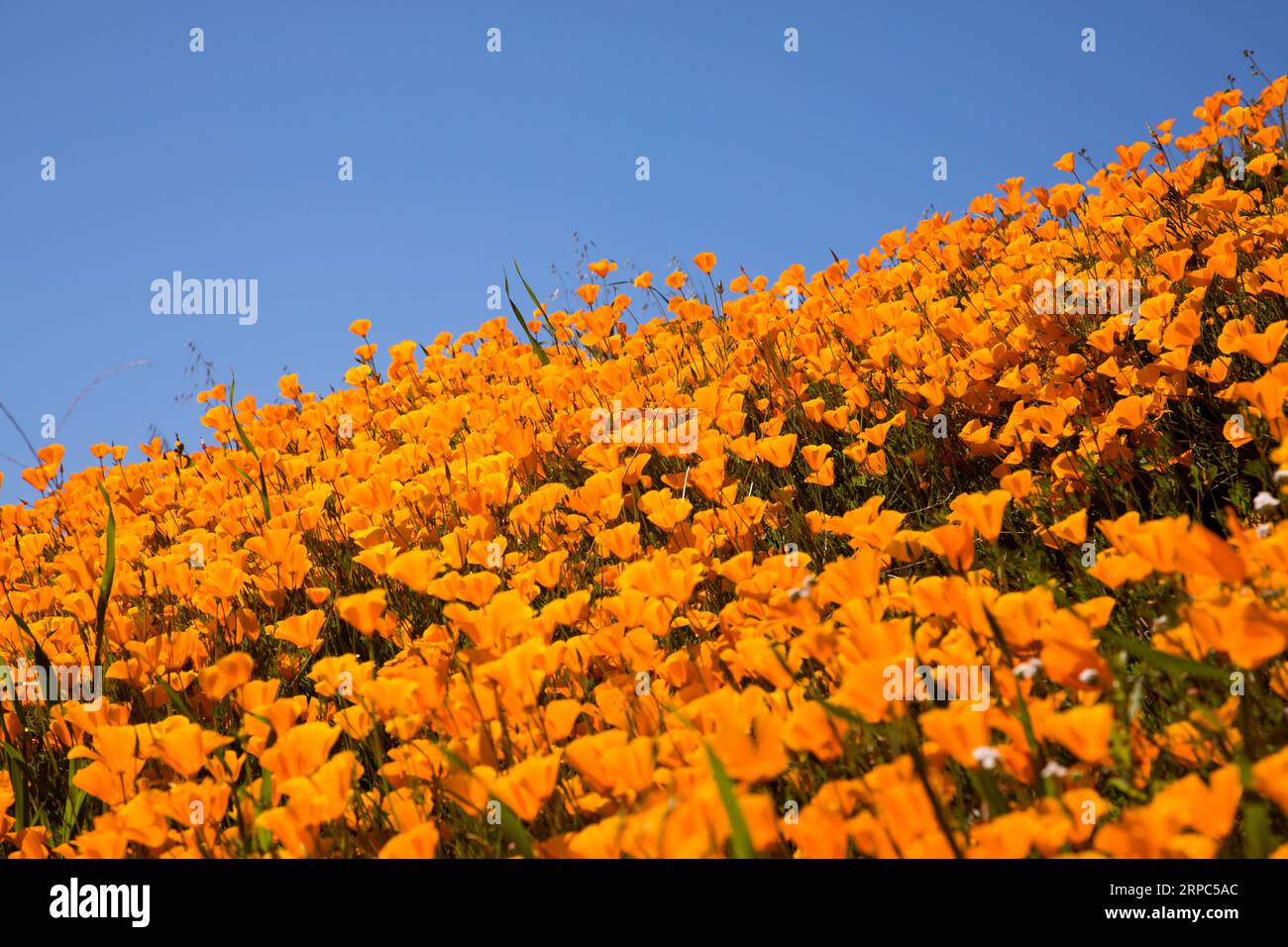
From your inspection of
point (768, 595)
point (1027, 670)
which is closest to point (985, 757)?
point (1027, 670)

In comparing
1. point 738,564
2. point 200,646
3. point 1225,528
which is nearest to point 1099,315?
point 1225,528

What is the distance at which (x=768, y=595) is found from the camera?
2.29 meters

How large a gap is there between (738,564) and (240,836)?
1.26 meters

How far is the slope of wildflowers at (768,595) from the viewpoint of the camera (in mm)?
1532

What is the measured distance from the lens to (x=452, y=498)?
3.81 metres

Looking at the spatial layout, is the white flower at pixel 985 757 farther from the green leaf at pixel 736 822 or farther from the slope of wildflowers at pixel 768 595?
the green leaf at pixel 736 822

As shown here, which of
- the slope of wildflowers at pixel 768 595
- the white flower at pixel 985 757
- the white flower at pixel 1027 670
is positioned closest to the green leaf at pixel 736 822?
the slope of wildflowers at pixel 768 595

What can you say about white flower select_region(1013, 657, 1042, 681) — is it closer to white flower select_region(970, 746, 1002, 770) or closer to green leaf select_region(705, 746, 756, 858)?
white flower select_region(970, 746, 1002, 770)

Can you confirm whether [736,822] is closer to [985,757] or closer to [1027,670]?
[985,757]

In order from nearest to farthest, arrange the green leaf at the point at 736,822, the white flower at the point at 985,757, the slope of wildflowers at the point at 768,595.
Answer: the green leaf at the point at 736,822
the white flower at the point at 985,757
the slope of wildflowers at the point at 768,595

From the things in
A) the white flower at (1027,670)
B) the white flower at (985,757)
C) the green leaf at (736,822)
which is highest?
the white flower at (1027,670)

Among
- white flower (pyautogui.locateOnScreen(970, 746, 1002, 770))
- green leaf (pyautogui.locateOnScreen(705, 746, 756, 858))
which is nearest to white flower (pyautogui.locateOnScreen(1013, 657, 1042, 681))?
white flower (pyautogui.locateOnScreen(970, 746, 1002, 770))

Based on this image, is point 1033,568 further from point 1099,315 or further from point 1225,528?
point 1099,315
